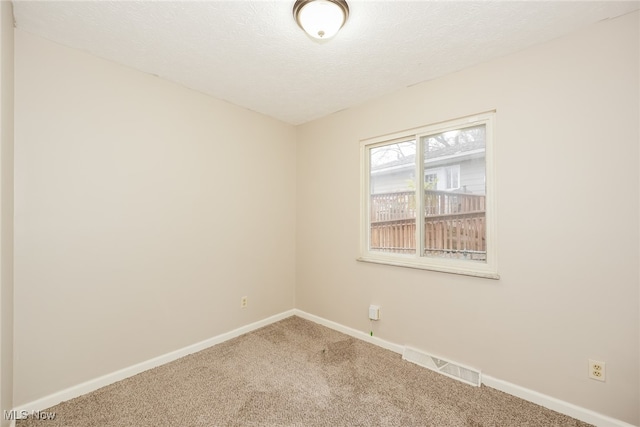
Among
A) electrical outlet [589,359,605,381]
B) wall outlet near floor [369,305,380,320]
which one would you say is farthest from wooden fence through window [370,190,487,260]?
electrical outlet [589,359,605,381]

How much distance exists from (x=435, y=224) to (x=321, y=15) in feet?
6.07

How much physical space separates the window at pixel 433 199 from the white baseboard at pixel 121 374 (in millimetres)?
1612

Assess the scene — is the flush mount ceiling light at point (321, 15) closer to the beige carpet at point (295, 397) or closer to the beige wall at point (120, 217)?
the beige wall at point (120, 217)

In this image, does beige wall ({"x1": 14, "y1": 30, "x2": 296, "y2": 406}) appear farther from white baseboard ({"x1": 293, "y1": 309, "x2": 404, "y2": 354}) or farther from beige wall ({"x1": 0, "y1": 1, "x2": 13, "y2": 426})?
white baseboard ({"x1": 293, "y1": 309, "x2": 404, "y2": 354})

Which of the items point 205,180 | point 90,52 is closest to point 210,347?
point 205,180

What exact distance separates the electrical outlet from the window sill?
2.23ft

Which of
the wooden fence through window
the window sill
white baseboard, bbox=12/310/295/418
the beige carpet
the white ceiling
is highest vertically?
the white ceiling

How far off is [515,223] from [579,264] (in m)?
0.42

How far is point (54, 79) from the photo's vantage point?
186cm

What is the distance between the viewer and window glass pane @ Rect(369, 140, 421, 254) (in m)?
2.64

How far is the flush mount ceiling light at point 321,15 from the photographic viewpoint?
148 centimetres

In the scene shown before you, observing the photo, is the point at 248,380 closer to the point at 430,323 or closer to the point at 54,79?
the point at 430,323

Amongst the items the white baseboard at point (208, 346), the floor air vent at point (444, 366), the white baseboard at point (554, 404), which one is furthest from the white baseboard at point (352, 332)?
the white baseboard at point (554, 404)

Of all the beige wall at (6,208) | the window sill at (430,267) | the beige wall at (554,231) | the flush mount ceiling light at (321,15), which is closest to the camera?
the beige wall at (6,208)
